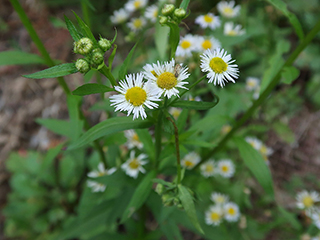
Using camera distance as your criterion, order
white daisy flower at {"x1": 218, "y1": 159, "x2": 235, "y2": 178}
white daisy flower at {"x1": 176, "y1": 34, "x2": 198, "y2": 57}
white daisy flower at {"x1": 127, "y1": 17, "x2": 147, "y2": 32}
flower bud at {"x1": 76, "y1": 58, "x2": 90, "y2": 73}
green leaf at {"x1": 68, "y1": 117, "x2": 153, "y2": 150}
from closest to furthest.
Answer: flower bud at {"x1": 76, "y1": 58, "x2": 90, "y2": 73} → green leaf at {"x1": 68, "y1": 117, "x2": 153, "y2": 150} → white daisy flower at {"x1": 176, "y1": 34, "x2": 198, "y2": 57} → white daisy flower at {"x1": 218, "y1": 159, "x2": 235, "y2": 178} → white daisy flower at {"x1": 127, "y1": 17, "x2": 147, "y2": 32}

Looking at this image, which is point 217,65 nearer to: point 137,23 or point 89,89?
point 89,89

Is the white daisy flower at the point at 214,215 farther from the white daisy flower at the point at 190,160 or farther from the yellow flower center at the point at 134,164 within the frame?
the yellow flower center at the point at 134,164

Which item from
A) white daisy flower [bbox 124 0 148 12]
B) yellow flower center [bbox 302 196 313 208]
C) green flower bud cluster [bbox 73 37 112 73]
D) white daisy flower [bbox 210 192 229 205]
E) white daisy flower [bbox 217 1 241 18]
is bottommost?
yellow flower center [bbox 302 196 313 208]

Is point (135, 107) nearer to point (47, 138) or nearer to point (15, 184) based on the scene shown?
point (15, 184)

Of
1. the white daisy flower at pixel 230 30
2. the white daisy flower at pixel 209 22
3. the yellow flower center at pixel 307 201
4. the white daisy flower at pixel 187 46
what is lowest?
the yellow flower center at pixel 307 201

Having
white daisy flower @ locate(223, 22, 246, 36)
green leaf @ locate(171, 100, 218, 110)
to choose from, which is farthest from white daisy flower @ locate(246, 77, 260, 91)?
green leaf @ locate(171, 100, 218, 110)

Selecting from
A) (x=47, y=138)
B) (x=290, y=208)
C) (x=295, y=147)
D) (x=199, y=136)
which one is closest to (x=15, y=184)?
(x=47, y=138)

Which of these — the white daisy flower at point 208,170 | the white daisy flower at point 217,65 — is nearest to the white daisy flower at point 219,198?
the white daisy flower at point 208,170

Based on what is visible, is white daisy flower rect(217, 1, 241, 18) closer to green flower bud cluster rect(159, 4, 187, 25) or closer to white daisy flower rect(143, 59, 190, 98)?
green flower bud cluster rect(159, 4, 187, 25)
